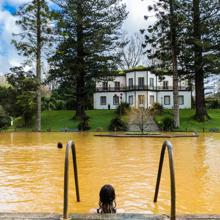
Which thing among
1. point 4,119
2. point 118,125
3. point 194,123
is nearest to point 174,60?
point 194,123

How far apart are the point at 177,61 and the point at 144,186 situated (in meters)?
31.4

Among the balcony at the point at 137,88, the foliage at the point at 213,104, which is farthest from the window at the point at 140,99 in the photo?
the foliage at the point at 213,104

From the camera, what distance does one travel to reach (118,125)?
38438mm

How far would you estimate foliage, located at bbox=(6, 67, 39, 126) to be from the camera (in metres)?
39.4

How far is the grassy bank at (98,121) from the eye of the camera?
37.8 meters

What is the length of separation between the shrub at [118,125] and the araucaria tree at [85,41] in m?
3.44

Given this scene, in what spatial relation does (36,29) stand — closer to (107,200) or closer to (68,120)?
(68,120)

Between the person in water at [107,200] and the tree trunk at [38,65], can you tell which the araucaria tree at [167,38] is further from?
the person in water at [107,200]

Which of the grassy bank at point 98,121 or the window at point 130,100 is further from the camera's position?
the window at point 130,100

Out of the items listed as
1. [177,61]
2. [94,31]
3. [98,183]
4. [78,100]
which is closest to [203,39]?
[177,61]

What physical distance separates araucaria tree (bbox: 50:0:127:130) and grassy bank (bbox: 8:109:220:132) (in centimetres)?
157

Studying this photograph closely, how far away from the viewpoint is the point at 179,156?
15.8 metres

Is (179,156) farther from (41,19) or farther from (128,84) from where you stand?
(128,84)

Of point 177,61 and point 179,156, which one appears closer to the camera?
point 179,156
